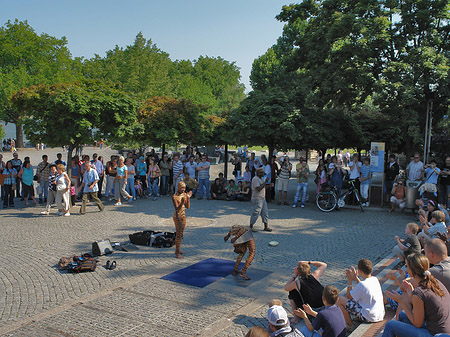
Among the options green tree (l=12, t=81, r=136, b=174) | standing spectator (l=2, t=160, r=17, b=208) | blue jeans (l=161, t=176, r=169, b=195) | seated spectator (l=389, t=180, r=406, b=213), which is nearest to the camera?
seated spectator (l=389, t=180, r=406, b=213)

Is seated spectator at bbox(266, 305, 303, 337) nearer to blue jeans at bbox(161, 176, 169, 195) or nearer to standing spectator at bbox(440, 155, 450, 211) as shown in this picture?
standing spectator at bbox(440, 155, 450, 211)

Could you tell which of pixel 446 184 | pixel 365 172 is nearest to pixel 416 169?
pixel 446 184

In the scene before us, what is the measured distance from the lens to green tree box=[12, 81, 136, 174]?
15.0 meters

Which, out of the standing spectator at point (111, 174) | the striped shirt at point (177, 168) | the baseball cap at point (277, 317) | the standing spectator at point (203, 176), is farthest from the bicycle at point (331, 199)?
the baseball cap at point (277, 317)

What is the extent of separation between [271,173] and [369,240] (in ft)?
21.5

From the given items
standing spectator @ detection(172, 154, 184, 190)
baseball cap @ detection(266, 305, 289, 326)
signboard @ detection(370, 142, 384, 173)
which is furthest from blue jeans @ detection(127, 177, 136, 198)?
baseball cap @ detection(266, 305, 289, 326)

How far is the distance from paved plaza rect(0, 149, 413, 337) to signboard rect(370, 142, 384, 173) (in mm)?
1969

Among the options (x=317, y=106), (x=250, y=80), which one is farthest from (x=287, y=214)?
(x=250, y=80)

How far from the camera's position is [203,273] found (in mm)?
8352

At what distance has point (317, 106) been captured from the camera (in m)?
19.4

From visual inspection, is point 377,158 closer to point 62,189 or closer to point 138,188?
point 138,188

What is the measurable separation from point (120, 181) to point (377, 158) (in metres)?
10.2

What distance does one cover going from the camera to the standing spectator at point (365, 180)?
16.2 m

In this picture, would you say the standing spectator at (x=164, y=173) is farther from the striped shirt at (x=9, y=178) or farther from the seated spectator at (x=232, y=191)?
the striped shirt at (x=9, y=178)
